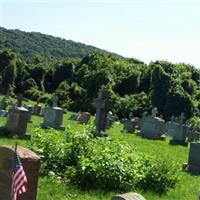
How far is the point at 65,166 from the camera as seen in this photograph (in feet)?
32.8

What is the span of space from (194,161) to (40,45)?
12479cm

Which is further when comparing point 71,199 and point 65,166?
point 65,166

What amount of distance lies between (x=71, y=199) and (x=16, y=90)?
61.1 metres

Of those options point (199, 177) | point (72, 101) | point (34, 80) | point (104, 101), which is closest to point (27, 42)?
point (34, 80)

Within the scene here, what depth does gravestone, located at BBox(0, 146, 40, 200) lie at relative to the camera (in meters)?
7.09

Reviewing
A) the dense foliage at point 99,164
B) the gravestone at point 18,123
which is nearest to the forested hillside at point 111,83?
the gravestone at point 18,123

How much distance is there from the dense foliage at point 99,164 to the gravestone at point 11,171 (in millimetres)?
2142

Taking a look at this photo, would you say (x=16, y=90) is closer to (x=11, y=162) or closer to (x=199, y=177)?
(x=199, y=177)

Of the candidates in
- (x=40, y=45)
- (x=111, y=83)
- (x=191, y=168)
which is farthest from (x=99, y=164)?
(x=40, y=45)

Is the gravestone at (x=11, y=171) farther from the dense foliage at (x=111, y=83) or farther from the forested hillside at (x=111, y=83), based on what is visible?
the dense foliage at (x=111, y=83)

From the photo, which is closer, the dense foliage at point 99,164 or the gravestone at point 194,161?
the dense foliage at point 99,164

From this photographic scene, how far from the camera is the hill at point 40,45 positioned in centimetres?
12431

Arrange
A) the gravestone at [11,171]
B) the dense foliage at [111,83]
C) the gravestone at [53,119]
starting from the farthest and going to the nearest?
the dense foliage at [111,83] < the gravestone at [53,119] < the gravestone at [11,171]

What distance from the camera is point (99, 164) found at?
30.6 ft
